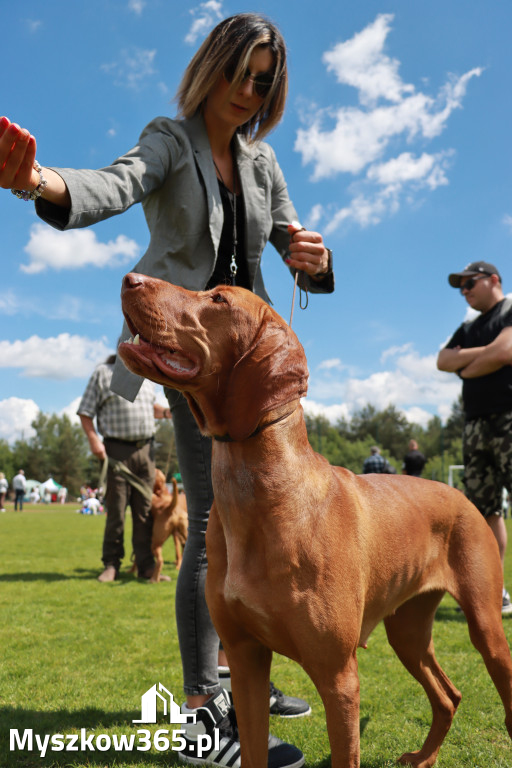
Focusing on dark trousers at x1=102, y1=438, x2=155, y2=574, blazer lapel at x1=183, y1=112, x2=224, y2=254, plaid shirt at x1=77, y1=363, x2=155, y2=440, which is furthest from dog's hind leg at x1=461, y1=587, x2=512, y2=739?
dark trousers at x1=102, y1=438, x2=155, y2=574

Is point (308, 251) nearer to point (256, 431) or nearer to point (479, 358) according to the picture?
point (256, 431)

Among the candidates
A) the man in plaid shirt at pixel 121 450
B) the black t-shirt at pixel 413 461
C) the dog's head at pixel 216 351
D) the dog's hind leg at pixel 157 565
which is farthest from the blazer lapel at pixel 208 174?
the black t-shirt at pixel 413 461

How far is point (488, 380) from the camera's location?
17.4ft

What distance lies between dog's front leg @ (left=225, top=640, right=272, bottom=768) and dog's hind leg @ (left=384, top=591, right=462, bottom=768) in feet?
3.51

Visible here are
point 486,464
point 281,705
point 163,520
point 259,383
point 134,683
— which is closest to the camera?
point 259,383

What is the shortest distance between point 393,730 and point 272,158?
311 centimetres

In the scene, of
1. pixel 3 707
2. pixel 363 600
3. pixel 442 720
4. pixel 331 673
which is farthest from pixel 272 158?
pixel 3 707

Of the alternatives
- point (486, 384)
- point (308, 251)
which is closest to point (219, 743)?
point (308, 251)

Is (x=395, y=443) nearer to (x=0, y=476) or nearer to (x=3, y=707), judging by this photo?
(x=0, y=476)

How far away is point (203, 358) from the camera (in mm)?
1792

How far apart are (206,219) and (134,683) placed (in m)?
2.96

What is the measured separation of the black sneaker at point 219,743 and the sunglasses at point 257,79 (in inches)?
110

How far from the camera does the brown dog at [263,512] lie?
176cm

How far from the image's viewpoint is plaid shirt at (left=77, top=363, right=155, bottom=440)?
731 cm
